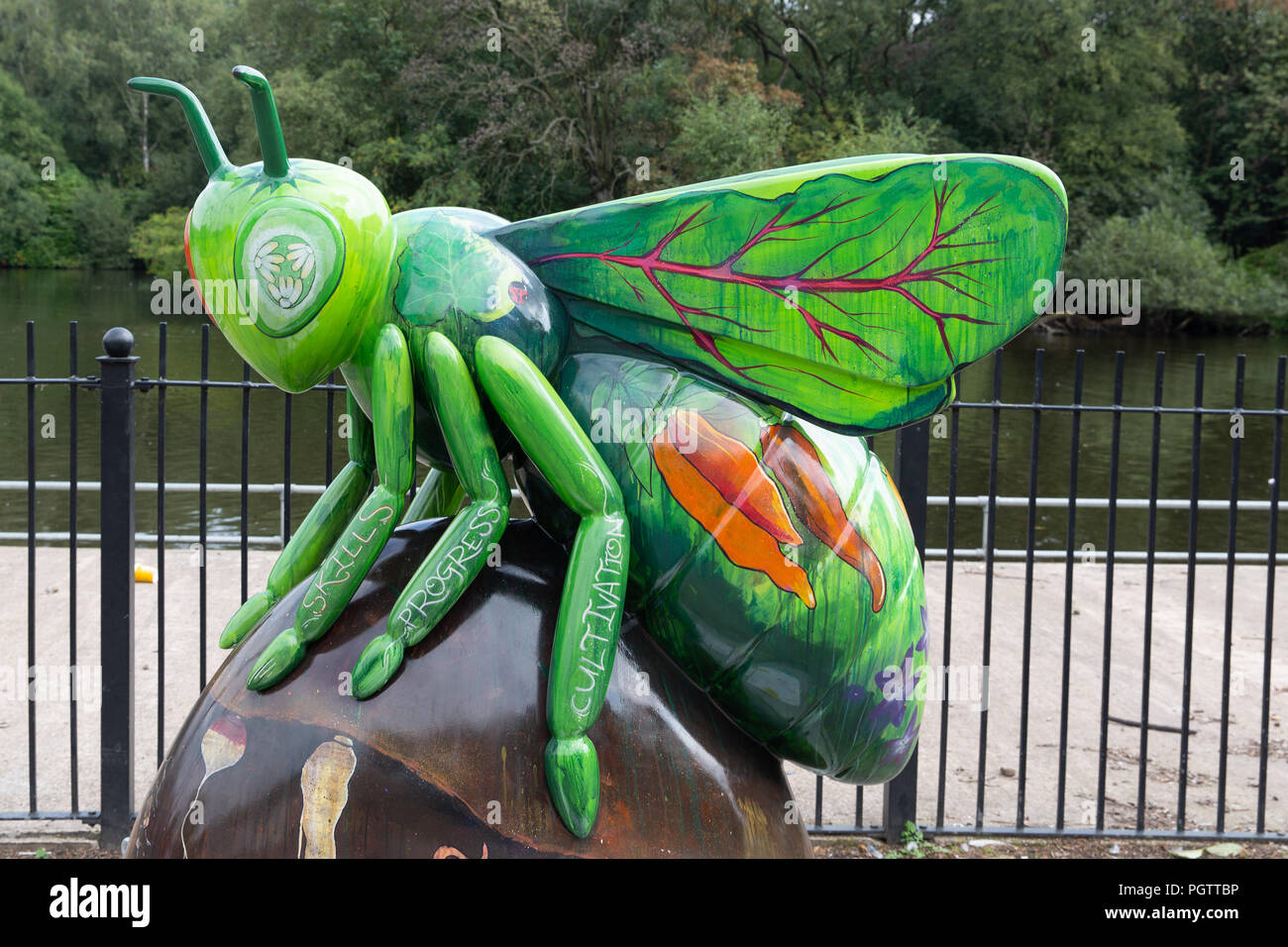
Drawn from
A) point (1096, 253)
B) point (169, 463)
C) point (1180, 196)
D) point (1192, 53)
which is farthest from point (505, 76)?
point (1192, 53)

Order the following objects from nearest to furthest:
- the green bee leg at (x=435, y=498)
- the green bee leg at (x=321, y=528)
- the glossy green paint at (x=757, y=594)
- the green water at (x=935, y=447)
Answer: the glossy green paint at (x=757, y=594) → the green bee leg at (x=321, y=528) → the green bee leg at (x=435, y=498) → the green water at (x=935, y=447)

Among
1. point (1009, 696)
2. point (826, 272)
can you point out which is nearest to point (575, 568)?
point (826, 272)

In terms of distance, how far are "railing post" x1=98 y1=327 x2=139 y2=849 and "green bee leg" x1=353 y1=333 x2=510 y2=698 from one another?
9.49ft

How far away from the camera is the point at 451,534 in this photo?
2225 mm

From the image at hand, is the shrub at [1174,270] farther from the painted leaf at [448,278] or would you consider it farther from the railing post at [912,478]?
the painted leaf at [448,278]

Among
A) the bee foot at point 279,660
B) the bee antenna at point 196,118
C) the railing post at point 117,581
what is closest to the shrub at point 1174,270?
the railing post at point 117,581

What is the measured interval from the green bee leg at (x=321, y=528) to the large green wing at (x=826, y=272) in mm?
544

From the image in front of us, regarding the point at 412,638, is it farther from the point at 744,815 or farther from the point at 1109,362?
the point at 1109,362

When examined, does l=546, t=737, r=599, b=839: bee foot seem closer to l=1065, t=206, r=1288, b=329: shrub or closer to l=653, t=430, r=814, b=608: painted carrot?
l=653, t=430, r=814, b=608: painted carrot

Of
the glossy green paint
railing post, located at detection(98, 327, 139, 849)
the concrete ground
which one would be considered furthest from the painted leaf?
the concrete ground

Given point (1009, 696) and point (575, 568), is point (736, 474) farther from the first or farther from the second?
point (1009, 696)

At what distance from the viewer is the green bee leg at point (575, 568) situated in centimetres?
215

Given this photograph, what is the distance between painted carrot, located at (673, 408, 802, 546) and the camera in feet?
7.50

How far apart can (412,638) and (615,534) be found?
43cm
